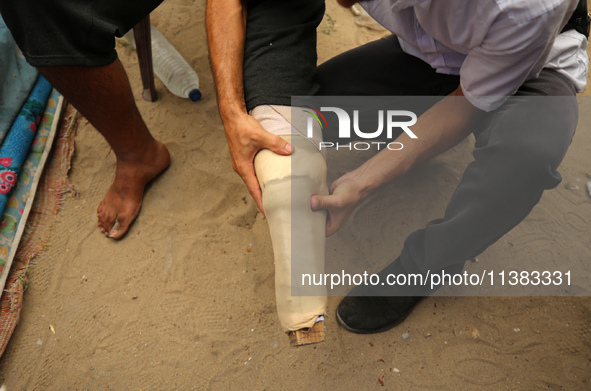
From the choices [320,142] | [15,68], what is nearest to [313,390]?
[320,142]

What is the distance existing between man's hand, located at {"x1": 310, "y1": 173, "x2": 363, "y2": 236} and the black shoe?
32 centimetres

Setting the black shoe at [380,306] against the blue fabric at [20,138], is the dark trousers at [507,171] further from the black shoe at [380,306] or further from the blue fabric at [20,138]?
the blue fabric at [20,138]

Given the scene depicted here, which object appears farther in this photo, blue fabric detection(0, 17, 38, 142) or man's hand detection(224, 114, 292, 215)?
blue fabric detection(0, 17, 38, 142)

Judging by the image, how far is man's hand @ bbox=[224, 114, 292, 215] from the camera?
1.11 m

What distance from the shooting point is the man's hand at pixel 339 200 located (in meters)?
1.12

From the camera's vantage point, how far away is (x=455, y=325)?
54.0 inches

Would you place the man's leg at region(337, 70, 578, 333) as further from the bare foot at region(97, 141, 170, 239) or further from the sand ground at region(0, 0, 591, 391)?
the bare foot at region(97, 141, 170, 239)

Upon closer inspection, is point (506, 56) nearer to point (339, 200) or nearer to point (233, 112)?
point (339, 200)

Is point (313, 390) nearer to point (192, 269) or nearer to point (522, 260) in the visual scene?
point (192, 269)

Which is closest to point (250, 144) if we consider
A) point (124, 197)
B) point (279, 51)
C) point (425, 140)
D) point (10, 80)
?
point (279, 51)

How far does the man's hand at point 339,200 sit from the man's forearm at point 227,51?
344 millimetres

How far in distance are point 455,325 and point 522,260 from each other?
0.37 m

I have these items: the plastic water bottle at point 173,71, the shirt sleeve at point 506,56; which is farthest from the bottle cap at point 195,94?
the shirt sleeve at point 506,56

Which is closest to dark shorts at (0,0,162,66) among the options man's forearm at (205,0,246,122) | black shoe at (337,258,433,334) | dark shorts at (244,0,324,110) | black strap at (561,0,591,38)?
man's forearm at (205,0,246,122)
